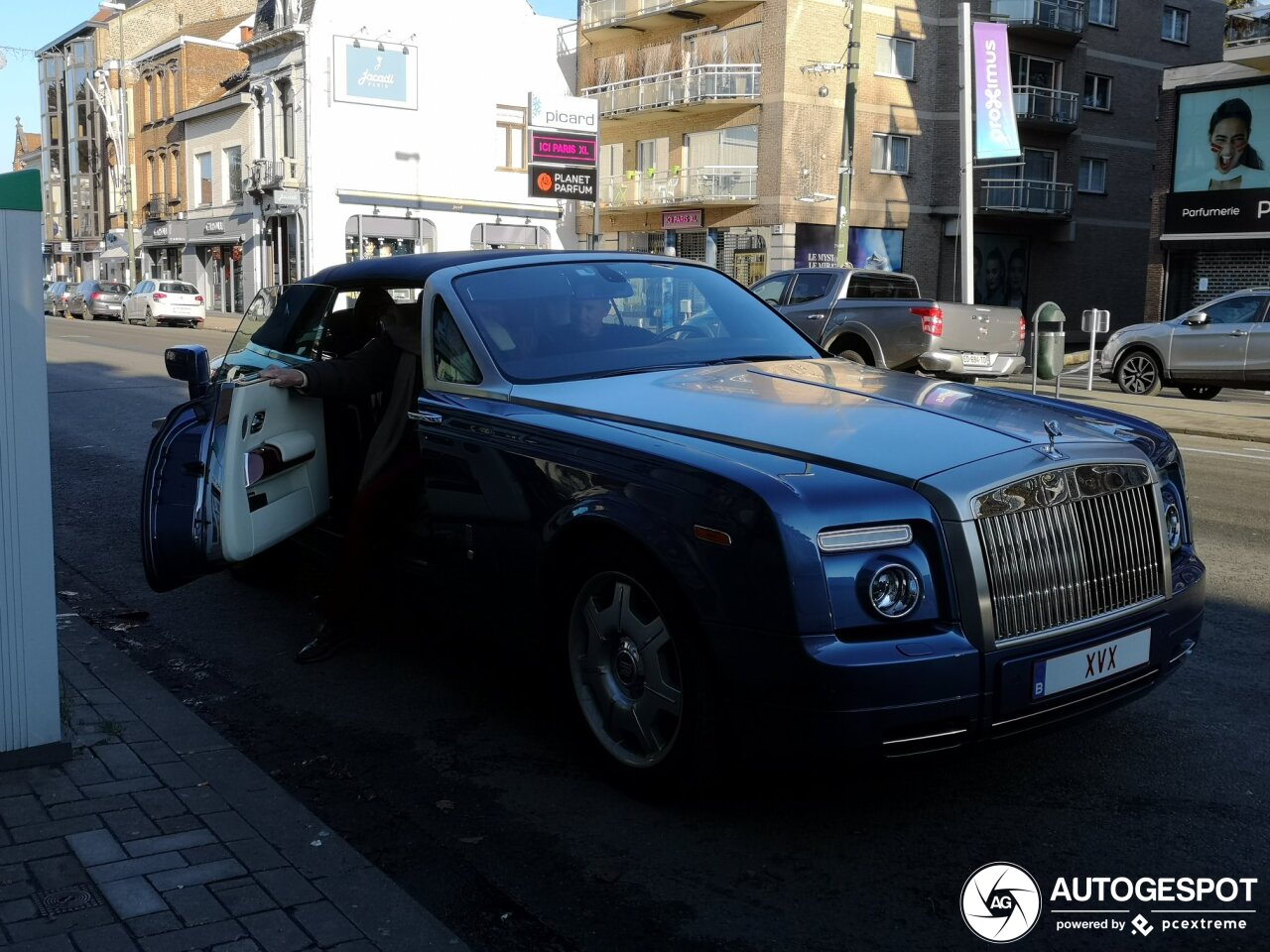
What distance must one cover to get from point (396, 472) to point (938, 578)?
2433mm

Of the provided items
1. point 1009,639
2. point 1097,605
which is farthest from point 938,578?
point 1097,605

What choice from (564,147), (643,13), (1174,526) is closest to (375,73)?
(643,13)

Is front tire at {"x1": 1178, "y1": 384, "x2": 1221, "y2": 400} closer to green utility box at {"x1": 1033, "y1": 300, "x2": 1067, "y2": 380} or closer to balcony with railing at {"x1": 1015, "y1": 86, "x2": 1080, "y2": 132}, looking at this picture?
green utility box at {"x1": 1033, "y1": 300, "x2": 1067, "y2": 380}

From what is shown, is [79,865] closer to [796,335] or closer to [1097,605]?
[1097,605]

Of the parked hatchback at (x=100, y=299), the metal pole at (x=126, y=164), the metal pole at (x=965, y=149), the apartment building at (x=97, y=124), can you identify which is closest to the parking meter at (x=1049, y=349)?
the metal pole at (x=965, y=149)

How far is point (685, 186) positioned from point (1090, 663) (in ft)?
133

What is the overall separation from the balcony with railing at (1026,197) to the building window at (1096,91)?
3297 mm

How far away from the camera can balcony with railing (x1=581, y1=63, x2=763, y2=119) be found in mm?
40234

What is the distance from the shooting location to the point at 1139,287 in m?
48.0

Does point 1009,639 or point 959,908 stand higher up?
point 1009,639

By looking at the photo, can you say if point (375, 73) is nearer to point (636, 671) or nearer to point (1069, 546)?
point (636, 671)

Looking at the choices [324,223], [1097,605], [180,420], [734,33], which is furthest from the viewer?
[324,223]

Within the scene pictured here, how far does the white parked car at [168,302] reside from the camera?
43750 mm

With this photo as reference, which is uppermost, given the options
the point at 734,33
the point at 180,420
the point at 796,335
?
the point at 734,33
